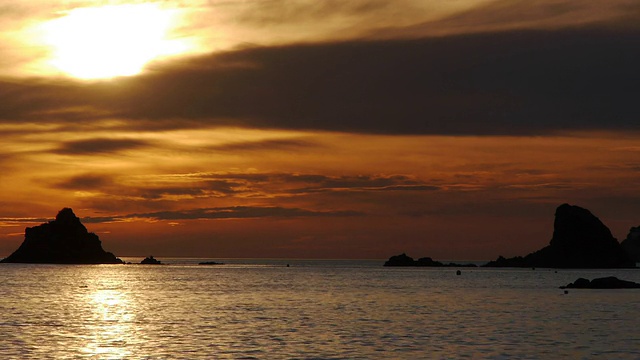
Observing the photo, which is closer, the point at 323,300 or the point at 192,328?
the point at 192,328

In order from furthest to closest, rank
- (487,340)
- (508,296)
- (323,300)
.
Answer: (508,296)
(323,300)
(487,340)

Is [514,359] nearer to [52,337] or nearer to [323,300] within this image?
[52,337]

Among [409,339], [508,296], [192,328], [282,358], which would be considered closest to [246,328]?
[192,328]

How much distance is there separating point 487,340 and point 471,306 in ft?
137

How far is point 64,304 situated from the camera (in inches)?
4299

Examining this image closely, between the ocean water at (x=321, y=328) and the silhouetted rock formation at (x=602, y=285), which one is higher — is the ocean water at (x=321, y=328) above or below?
below

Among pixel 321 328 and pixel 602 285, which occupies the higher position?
pixel 602 285

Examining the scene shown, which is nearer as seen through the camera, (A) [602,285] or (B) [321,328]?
(B) [321,328]

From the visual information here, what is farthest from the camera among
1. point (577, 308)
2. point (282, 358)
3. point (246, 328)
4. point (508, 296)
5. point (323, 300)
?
point (508, 296)

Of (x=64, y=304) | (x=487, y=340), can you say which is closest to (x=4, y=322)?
(x=64, y=304)

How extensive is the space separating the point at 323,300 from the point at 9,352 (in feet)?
217

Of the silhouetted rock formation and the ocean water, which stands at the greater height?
the silhouetted rock formation

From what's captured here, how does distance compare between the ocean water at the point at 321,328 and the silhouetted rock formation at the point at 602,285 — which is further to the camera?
the silhouetted rock formation at the point at 602,285

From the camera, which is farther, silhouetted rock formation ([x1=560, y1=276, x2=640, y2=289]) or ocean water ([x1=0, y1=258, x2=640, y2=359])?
silhouetted rock formation ([x1=560, y1=276, x2=640, y2=289])
